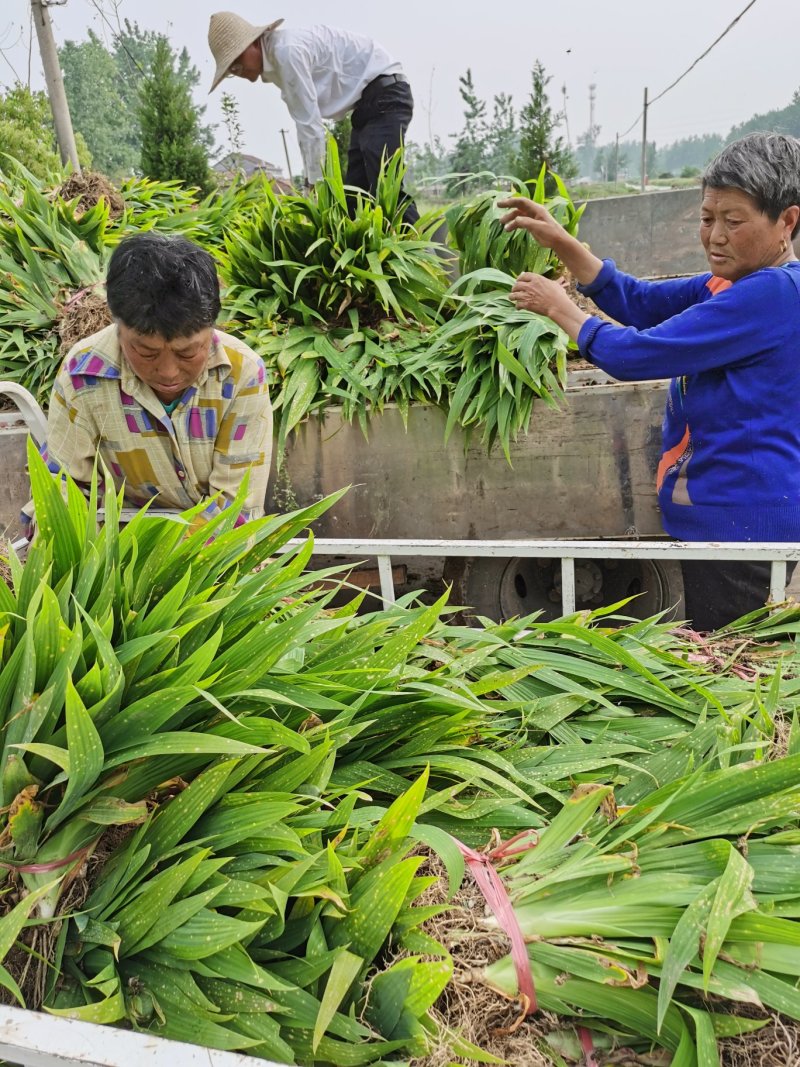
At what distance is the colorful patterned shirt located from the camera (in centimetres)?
227

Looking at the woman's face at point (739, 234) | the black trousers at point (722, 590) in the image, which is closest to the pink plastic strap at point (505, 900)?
the black trousers at point (722, 590)

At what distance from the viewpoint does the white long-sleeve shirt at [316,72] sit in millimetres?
4406

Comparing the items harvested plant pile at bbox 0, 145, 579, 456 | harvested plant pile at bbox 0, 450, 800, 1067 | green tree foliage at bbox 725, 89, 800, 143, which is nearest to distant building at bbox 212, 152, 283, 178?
harvested plant pile at bbox 0, 145, 579, 456

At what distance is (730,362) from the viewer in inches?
83.4

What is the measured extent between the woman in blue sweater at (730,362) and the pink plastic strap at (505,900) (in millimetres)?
1383

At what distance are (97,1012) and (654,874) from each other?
29.1 inches

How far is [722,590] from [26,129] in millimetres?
12369

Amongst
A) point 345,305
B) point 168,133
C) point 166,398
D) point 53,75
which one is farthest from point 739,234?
point 168,133

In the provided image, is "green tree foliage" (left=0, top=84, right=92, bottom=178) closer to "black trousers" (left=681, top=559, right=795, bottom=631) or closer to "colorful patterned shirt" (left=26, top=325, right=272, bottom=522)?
"colorful patterned shirt" (left=26, top=325, right=272, bottom=522)

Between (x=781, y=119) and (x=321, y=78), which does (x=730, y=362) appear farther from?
(x=781, y=119)

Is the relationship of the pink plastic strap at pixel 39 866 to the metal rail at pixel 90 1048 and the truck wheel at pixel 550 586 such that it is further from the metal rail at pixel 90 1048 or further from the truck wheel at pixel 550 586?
the truck wheel at pixel 550 586

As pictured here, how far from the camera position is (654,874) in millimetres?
1093

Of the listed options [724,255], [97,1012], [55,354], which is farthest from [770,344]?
[55,354]

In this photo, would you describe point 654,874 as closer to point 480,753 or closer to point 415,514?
point 480,753
